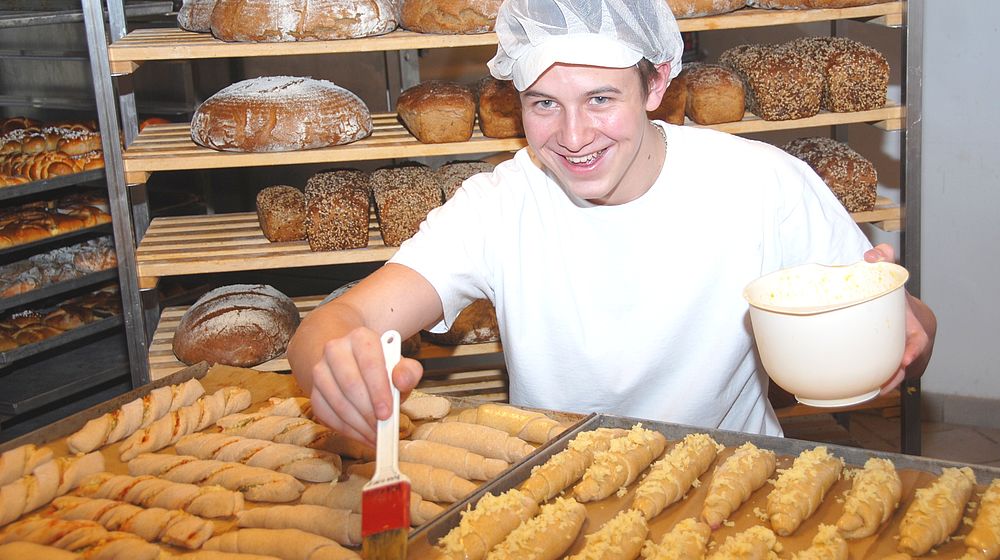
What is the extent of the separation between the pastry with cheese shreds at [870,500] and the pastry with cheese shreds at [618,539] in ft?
0.93

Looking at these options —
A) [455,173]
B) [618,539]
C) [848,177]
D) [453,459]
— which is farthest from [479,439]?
[848,177]

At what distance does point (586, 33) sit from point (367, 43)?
4.26ft

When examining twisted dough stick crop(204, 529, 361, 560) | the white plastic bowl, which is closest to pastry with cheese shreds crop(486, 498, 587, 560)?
twisted dough stick crop(204, 529, 361, 560)

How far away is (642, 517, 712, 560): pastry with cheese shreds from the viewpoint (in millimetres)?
1344

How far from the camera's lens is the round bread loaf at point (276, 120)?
301 centimetres

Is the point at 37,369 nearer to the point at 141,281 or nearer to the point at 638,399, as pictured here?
the point at 141,281

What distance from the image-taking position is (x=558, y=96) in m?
1.78

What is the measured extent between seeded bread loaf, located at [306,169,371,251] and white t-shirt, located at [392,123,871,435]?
3.55 ft

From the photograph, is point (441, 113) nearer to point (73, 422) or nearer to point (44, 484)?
point (73, 422)

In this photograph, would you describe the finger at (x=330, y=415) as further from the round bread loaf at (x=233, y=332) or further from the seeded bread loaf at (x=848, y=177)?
the seeded bread loaf at (x=848, y=177)

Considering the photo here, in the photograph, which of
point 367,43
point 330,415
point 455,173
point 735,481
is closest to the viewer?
point 330,415

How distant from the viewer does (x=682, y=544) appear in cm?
136

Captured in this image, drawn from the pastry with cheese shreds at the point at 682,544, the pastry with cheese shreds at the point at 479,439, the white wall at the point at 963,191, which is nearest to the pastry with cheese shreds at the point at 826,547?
the pastry with cheese shreds at the point at 682,544

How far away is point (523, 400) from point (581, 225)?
42cm
